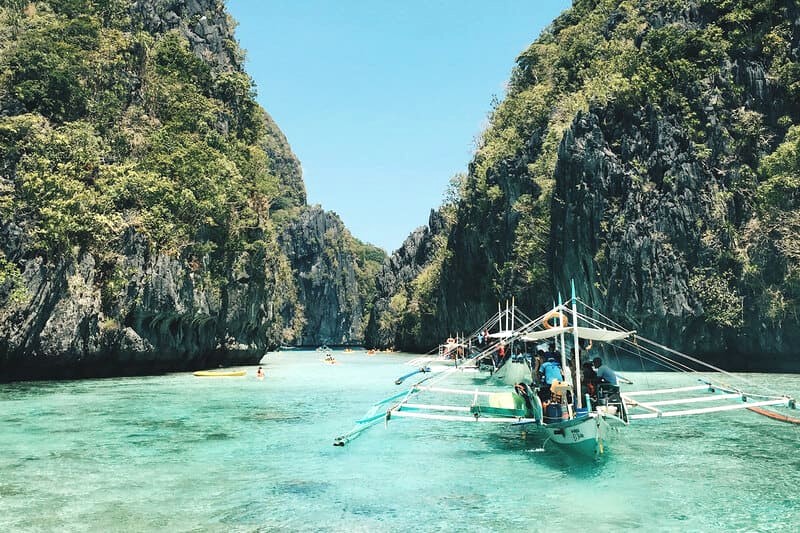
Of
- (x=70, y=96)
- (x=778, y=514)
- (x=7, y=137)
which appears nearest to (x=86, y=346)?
(x=7, y=137)

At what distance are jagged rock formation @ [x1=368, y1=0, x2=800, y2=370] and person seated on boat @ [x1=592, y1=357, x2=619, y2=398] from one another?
86.5ft

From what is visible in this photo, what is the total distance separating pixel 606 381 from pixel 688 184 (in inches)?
1181

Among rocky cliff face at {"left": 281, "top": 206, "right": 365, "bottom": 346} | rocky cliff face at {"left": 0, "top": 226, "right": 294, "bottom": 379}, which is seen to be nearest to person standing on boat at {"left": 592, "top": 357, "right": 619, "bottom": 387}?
rocky cliff face at {"left": 0, "top": 226, "right": 294, "bottom": 379}

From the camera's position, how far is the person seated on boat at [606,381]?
45.7ft

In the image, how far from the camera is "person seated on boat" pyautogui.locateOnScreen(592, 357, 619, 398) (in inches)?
548

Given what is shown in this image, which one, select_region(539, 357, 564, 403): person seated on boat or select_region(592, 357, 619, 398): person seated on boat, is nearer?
select_region(539, 357, 564, 403): person seated on boat

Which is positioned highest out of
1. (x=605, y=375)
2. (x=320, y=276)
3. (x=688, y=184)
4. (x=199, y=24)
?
(x=199, y=24)

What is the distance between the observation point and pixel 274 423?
18.4 metres

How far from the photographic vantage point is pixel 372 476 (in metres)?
11.8

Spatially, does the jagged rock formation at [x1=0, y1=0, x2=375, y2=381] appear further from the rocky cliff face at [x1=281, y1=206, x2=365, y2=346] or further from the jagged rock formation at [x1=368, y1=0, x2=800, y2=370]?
the rocky cliff face at [x1=281, y1=206, x2=365, y2=346]

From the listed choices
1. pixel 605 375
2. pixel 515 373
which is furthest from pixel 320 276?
pixel 605 375

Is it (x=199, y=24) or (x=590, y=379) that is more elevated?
(x=199, y=24)

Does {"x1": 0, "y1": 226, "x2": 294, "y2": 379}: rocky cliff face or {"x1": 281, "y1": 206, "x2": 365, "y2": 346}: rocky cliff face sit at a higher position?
{"x1": 281, "y1": 206, "x2": 365, "y2": 346}: rocky cliff face

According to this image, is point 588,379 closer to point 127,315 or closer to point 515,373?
point 515,373
